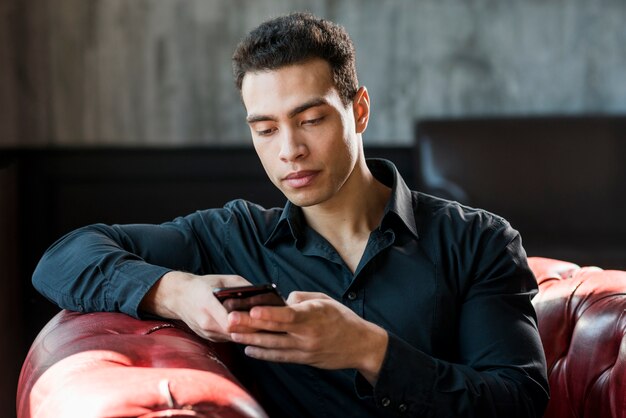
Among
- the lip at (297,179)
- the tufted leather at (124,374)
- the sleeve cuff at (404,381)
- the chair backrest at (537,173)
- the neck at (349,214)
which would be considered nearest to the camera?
the tufted leather at (124,374)

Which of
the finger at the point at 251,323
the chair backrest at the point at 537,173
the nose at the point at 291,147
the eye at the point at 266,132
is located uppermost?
the eye at the point at 266,132

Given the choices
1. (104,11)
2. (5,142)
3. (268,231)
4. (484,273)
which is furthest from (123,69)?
(484,273)

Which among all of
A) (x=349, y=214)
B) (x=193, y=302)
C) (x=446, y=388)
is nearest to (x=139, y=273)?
(x=193, y=302)

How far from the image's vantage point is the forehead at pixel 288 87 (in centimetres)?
176

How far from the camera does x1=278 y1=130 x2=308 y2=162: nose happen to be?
5.67 feet

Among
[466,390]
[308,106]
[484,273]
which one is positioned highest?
[308,106]

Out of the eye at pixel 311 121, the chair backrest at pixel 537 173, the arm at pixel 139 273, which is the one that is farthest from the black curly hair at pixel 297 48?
the chair backrest at pixel 537 173

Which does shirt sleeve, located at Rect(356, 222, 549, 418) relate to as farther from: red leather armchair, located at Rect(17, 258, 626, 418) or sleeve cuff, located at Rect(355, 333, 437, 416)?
red leather armchair, located at Rect(17, 258, 626, 418)

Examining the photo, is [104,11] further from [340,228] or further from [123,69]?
[340,228]

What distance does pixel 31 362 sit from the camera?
1.51 m

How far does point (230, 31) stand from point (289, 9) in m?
0.28

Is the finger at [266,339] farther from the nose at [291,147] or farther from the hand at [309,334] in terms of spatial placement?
the nose at [291,147]

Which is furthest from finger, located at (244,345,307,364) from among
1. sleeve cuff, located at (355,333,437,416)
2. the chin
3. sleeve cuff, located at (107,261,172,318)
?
the chin

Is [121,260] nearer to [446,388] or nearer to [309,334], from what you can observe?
[309,334]
